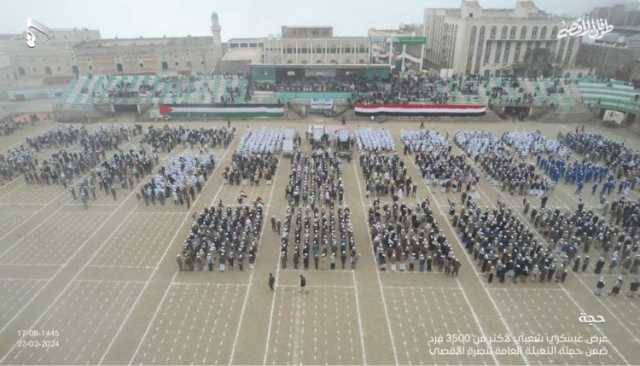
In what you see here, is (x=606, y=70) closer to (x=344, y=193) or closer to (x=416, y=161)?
(x=416, y=161)

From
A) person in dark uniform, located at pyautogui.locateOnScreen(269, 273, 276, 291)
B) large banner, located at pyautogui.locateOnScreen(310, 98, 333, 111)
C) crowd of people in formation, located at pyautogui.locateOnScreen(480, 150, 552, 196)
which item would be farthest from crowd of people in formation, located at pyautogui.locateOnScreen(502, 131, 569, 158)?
person in dark uniform, located at pyautogui.locateOnScreen(269, 273, 276, 291)

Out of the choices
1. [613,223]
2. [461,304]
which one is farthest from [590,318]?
[613,223]

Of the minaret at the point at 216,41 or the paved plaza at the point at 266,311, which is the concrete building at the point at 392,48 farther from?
the paved plaza at the point at 266,311

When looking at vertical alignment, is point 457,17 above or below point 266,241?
above

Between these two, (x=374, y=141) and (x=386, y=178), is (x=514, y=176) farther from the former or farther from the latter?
(x=374, y=141)

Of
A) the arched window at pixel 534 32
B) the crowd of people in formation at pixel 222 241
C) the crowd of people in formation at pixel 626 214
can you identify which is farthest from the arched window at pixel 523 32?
the crowd of people in formation at pixel 222 241

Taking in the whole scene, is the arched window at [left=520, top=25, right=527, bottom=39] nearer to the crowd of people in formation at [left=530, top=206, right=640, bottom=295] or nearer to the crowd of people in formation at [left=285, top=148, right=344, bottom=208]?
the crowd of people in formation at [left=285, top=148, right=344, bottom=208]
